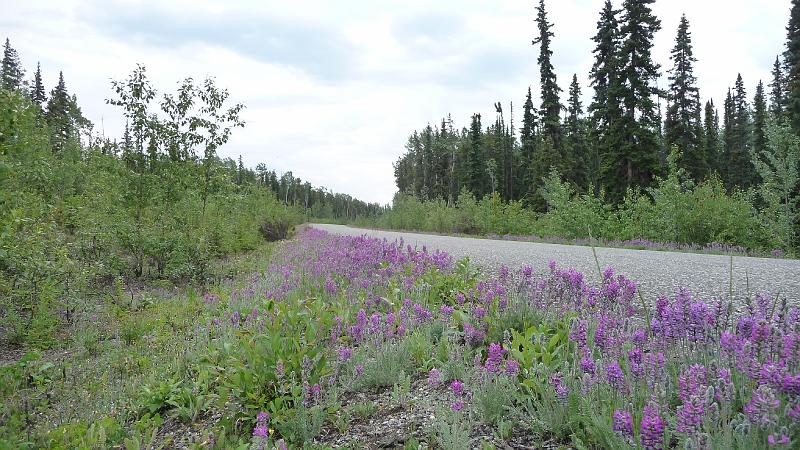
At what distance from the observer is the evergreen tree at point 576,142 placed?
46.9 m

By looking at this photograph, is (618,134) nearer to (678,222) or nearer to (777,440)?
(678,222)

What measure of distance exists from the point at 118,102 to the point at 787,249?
1747cm

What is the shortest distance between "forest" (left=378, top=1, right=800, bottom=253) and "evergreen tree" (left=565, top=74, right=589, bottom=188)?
7.3 inches

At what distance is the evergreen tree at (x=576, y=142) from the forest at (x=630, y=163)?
19 centimetres

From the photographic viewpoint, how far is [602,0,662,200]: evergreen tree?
1142 inches

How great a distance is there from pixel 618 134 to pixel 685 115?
17.6m

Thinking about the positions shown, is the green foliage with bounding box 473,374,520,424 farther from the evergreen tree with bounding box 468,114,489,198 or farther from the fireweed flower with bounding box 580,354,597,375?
the evergreen tree with bounding box 468,114,489,198

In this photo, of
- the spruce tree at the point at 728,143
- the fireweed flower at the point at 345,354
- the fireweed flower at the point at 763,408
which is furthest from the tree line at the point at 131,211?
the spruce tree at the point at 728,143

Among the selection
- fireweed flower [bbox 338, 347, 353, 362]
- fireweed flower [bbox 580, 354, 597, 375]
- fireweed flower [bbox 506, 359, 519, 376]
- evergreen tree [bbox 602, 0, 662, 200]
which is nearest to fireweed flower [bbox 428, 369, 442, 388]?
fireweed flower [bbox 506, 359, 519, 376]

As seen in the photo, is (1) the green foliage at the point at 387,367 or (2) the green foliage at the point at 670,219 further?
(2) the green foliage at the point at 670,219

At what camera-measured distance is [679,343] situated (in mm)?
2568

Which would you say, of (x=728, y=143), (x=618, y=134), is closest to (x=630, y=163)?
(x=618, y=134)

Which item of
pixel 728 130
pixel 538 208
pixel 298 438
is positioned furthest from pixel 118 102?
pixel 728 130

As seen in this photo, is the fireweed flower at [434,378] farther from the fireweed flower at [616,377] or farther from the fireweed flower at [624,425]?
the fireweed flower at [624,425]
